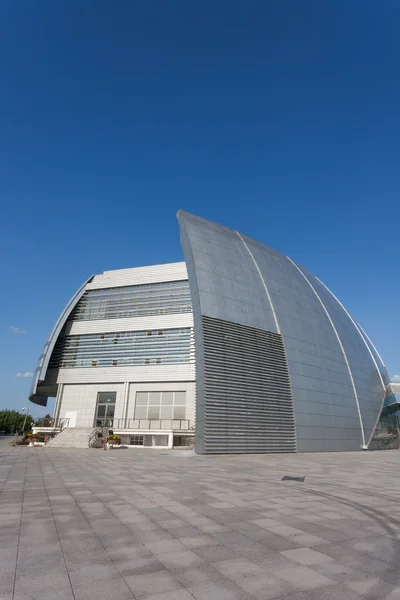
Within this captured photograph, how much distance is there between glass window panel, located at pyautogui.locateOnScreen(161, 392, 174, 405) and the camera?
40466 millimetres

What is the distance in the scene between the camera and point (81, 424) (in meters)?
43.1

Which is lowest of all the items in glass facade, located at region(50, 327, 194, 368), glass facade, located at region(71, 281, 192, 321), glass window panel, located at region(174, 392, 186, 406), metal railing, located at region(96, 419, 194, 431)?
metal railing, located at region(96, 419, 194, 431)

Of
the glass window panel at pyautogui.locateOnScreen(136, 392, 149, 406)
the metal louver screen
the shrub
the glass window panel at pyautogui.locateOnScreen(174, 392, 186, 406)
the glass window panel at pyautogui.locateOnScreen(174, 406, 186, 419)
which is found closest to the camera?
the metal louver screen

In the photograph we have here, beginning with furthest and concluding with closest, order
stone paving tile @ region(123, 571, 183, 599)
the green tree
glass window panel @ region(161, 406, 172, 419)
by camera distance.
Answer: the green tree < glass window panel @ region(161, 406, 172, 419) < stone paving tile @ region(123, 571, 183, 599)

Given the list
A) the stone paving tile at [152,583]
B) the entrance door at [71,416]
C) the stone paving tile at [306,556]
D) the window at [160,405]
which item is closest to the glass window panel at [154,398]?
the window at [160,405]

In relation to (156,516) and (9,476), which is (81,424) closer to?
(9,476)

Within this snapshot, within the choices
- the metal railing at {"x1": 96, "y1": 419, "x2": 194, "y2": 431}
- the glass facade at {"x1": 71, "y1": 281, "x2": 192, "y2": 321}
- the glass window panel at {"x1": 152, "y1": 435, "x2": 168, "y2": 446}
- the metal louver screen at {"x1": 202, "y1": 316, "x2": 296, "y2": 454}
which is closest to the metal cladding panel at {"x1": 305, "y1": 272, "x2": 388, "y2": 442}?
the metal louver screen at {"x1": 202, "y1": 316, "x2": 296, "y2": 454}

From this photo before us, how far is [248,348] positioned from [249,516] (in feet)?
57.5

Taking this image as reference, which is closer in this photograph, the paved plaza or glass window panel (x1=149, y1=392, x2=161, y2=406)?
the paved plaza

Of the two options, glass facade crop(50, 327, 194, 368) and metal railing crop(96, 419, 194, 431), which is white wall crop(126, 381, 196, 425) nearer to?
metal railing crop(96, 419, 194, 431)

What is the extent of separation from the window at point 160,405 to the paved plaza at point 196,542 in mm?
29272

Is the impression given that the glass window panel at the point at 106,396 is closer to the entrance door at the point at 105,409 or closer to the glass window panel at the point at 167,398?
the entrance door at the point at 105,409

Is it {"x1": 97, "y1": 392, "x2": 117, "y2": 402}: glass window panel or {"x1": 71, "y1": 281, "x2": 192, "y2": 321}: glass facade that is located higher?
{"x1": 71, "y1": 281, "x2": 192, "y2": 321}: glass facade

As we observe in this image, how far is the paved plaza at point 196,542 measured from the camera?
4047 millimetres
